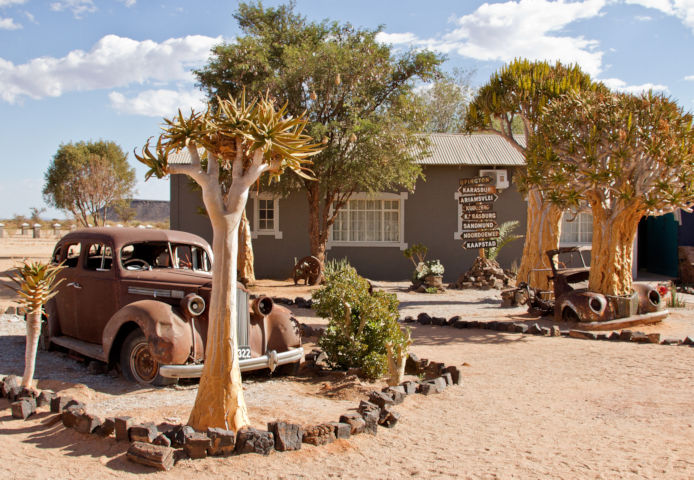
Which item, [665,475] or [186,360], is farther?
[186,360]

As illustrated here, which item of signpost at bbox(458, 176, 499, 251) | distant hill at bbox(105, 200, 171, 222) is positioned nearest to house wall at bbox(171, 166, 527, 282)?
signpost at bbox(458, 176, 499, 251)

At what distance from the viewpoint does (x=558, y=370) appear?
7211 millimetres

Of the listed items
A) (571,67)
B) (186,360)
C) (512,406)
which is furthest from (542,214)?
(186,360)

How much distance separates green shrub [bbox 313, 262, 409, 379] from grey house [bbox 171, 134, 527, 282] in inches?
475

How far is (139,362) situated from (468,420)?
3.37 m

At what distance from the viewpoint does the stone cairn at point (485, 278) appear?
16.6 metres

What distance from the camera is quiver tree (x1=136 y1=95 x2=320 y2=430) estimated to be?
436cm

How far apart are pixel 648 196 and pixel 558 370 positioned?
14.6 feet

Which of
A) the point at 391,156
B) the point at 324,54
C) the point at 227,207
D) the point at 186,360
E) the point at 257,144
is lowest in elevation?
the point at 186,360

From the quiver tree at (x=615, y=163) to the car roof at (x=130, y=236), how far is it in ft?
19.8

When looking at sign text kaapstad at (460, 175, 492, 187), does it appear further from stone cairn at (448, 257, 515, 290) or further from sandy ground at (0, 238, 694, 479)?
sandy ground at (0, 238, 694, 479)

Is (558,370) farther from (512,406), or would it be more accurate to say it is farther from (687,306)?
(687,306)

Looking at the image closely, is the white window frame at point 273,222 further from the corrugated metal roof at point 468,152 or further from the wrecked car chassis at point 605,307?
the wrecked car chassis at point 605,307

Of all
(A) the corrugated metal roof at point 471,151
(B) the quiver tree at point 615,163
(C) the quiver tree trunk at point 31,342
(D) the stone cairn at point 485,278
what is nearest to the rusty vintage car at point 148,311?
(C) the quiver tree trunk at point 31,342
